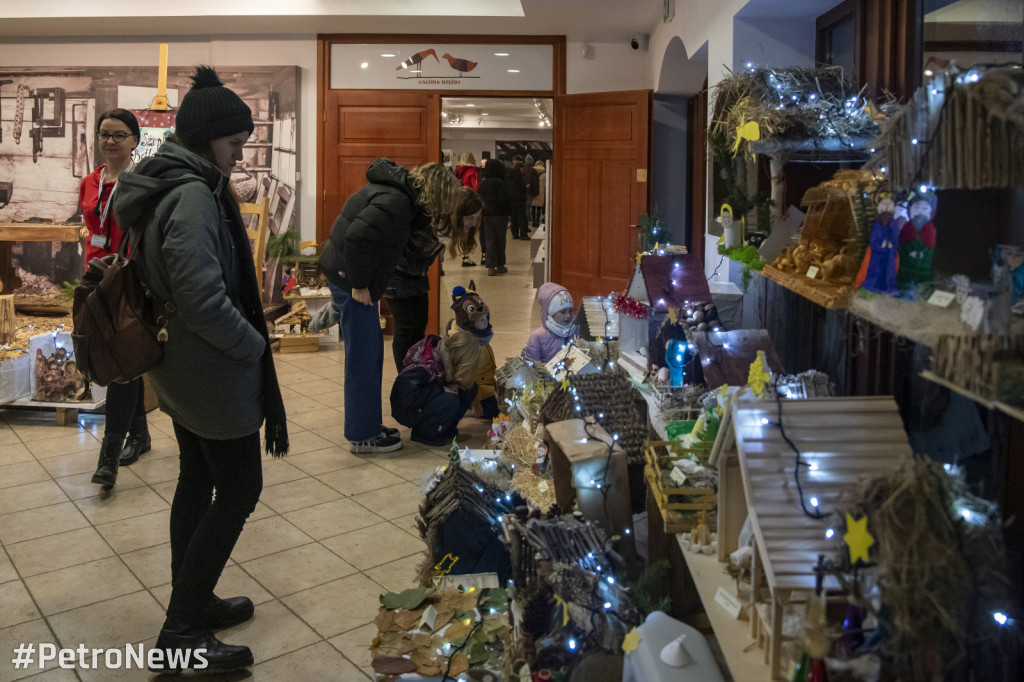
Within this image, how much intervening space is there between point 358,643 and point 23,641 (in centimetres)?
103

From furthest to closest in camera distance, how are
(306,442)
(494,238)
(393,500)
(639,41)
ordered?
(494,238)
(639,41)
(306,442)
(393,500)

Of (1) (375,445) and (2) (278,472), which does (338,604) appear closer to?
(2) (278,472)

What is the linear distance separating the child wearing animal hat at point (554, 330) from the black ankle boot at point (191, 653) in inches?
92.0

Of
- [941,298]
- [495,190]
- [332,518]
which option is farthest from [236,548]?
[495,190]

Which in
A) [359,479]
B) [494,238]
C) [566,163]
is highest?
[566,163]

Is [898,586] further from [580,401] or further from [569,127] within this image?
[569,127]

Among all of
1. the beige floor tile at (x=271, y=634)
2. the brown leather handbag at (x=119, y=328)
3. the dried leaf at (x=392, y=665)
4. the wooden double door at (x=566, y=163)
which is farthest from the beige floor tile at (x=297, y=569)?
the wooden double door at (x=566, y=163)

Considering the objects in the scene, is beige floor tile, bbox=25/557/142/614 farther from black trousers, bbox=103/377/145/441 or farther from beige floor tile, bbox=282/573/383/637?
black trousers, bbox=103/377/145/441

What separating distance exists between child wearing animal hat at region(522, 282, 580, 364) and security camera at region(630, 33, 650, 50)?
418 cm

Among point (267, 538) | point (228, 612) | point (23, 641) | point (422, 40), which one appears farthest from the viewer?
point (422, 40)

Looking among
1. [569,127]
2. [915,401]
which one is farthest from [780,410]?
[569,127]

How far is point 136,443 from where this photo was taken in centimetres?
455

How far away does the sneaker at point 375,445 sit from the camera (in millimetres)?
4684

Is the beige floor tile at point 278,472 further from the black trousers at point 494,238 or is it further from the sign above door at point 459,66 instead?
the black trousers at point 494,238
